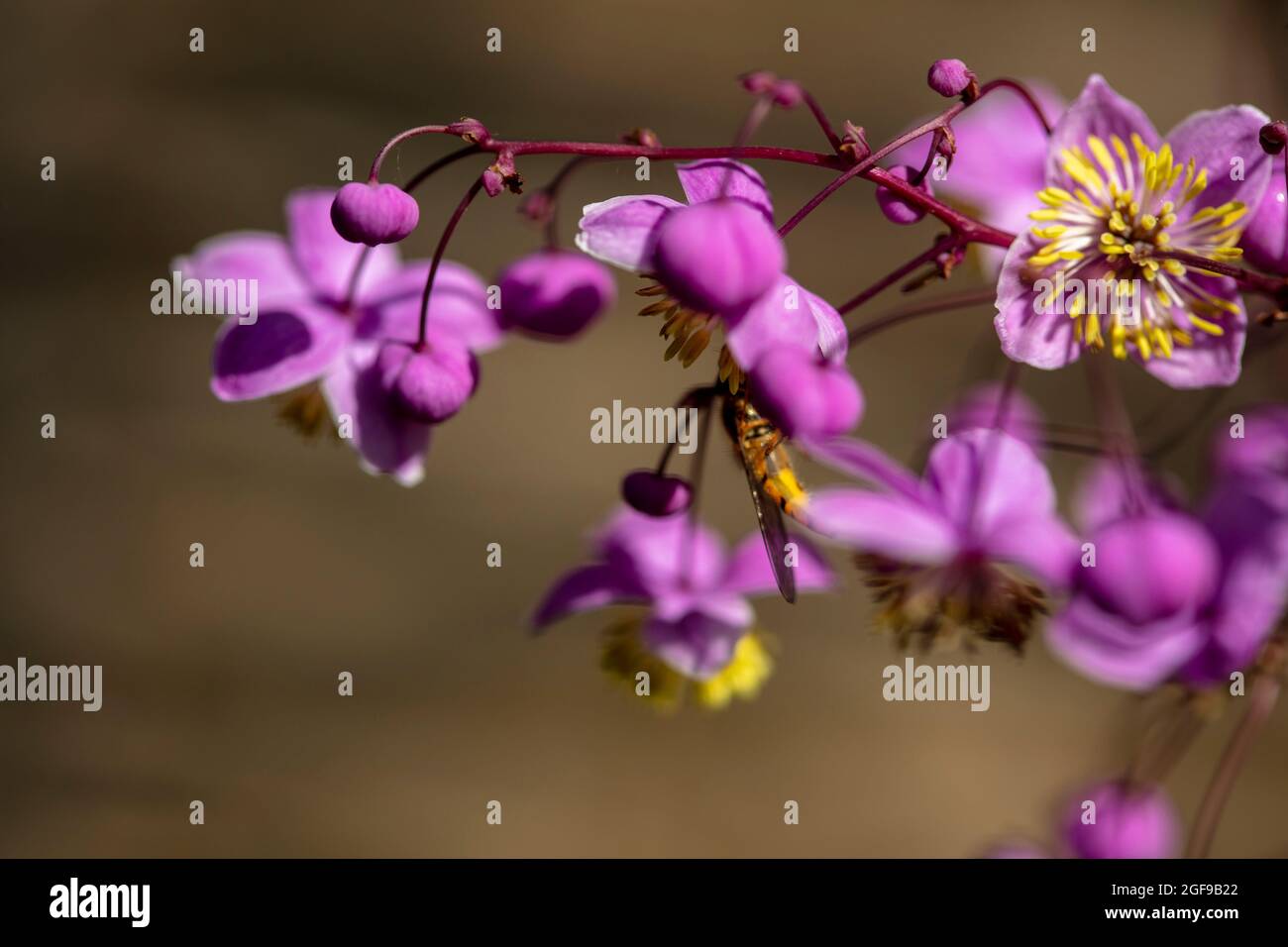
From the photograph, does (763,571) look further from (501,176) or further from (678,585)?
(501,176)

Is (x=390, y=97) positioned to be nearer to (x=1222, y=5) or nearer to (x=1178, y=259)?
(x=1222, y=5)

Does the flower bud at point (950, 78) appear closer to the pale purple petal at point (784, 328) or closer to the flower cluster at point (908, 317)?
the flower cluster at point (908, 317)

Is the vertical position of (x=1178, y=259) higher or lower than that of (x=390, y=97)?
lower

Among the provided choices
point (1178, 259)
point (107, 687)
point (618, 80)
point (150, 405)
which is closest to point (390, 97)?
point (618, 80)

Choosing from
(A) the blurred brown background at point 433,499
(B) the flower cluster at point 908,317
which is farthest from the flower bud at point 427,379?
(A) the blurred brown background at point 433,499

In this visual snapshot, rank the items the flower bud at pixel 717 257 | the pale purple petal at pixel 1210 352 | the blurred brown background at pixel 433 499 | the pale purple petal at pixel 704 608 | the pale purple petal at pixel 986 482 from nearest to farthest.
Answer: the flower bud at pixel 717 257 < the pale purple petal at pixel 1210 352 < the pale purple petal at pixel 986 482 < the pale purple petal at pixel 704 608 < the blurred brown background at pixel 433 499

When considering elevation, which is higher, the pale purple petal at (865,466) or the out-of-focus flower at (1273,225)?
the out-of-focus flower at (1273,225)

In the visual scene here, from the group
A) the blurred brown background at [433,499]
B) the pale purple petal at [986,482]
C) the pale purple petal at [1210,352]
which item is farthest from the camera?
the blurred brown background at [433,499]
